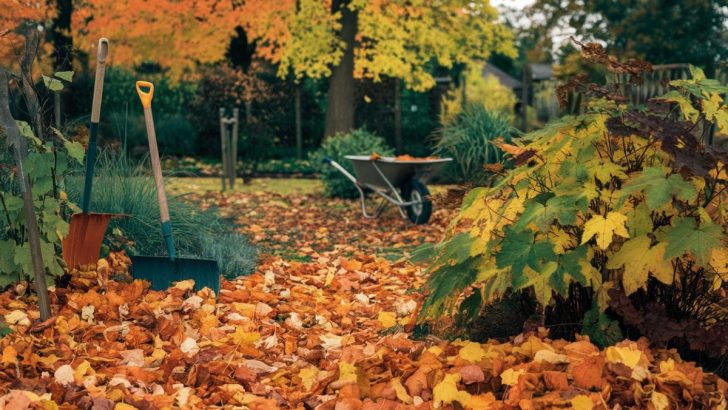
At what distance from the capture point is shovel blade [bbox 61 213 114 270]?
427cm

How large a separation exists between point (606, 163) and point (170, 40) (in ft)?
47.7

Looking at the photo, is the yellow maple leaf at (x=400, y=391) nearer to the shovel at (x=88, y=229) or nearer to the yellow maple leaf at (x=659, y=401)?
the yellow maple leaf at (x=659, y=401)

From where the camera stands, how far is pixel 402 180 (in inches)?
325

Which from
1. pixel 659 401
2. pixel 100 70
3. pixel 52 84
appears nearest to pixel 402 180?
pixel 100 70

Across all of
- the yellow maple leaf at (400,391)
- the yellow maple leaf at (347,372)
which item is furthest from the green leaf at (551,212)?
the yellow maple leaf at (347,372)

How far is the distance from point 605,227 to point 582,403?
60cm

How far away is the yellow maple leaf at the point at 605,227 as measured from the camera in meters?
2.75

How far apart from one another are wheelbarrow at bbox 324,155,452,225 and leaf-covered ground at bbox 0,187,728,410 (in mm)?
2950

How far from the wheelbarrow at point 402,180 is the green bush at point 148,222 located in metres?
2.61

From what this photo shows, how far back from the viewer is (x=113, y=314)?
3.87 metres

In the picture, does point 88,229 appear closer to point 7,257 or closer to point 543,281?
point 7,257

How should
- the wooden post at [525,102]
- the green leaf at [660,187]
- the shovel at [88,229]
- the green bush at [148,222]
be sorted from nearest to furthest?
the green leaf at [660,187], the shovel at [88,229], the green bush at [148,222], the wooden post at [525,102]

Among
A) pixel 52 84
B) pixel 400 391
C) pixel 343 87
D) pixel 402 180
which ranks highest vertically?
pixel 343 87

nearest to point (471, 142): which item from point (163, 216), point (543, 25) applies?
point (163, 216)
